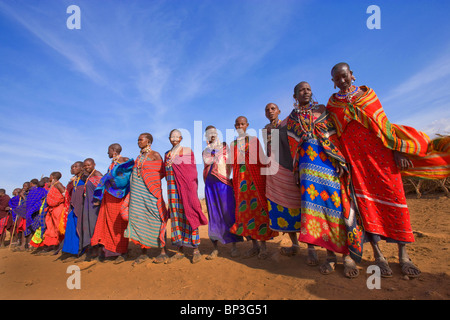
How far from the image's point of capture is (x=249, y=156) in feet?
16.1

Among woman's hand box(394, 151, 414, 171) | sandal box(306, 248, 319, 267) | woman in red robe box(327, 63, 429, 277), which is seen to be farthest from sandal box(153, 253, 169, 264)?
woman's hand box(394, 151, 414, 171)

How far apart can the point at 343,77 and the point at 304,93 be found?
22.6 inches

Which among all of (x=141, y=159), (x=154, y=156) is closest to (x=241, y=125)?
(x=154, y=156)

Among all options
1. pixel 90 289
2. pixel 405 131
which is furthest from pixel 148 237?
pixel 405 131

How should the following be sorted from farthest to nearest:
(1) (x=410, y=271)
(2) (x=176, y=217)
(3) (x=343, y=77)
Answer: (2) (x=176, y=217)
(3) (x=343, y=77)
(1) (x=410, y=271)

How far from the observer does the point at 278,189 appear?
4.24 m

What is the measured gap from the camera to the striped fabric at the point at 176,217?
5188mm

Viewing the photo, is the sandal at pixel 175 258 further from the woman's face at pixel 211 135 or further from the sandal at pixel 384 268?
the sandal at pixel 384 268

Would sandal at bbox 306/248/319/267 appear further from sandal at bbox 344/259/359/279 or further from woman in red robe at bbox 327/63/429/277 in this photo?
woman in red robe at bbox 327/63/429/277

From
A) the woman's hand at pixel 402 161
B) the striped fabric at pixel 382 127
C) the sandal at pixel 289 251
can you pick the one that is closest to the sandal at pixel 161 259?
the sandal at pixel 289 251

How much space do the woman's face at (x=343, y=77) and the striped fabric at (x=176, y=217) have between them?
3.55 m

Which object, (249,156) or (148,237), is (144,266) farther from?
(249,156)

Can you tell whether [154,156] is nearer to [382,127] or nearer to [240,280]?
[240,280]

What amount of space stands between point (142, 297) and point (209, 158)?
2.86 m
